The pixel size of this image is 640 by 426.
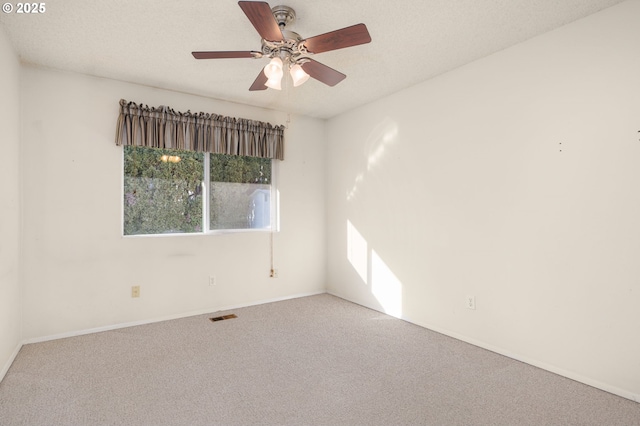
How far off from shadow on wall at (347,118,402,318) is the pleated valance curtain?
1109mm

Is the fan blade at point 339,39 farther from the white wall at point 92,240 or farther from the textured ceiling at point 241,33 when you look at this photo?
the white wall at point 92,240

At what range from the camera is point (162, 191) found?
3559 mm

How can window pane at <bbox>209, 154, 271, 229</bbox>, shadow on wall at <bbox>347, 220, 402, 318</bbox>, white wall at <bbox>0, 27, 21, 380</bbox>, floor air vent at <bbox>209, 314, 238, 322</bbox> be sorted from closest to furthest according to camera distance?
white wall at <bbox>0, 27, 21, 380</bbox>
floor air vent at <bbox>209, 314, 238, 322</bbox>
shadow on wall at <bbox>347, 220, 402, 318</bbox>
window pane at <bbox>209, 154, 271, 229</bbox>

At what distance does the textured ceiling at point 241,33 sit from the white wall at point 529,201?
27 cm

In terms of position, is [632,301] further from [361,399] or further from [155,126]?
[155,126]

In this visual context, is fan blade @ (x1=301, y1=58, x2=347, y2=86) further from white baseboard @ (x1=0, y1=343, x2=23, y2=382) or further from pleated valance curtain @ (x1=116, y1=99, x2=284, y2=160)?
white baseboard @ (x1=0, y1=343, x2=23, y2=382)

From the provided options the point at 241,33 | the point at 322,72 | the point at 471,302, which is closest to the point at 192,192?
the point at 241,33

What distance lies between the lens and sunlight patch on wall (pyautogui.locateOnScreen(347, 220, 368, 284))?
13.3 feet

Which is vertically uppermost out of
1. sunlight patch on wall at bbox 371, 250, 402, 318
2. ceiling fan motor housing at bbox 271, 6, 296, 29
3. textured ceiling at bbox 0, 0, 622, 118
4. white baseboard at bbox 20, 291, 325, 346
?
textured ceiling at bbox 0, 0, 622, 118

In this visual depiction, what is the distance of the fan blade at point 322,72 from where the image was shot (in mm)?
2320

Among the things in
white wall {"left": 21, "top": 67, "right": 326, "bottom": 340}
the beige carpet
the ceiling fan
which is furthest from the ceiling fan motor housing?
the beige carpet

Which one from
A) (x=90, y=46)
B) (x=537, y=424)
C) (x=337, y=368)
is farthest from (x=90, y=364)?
(x=537, y=424)

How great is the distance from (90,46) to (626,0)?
3.68m

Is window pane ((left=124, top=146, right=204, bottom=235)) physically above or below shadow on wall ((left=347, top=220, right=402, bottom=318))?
above
